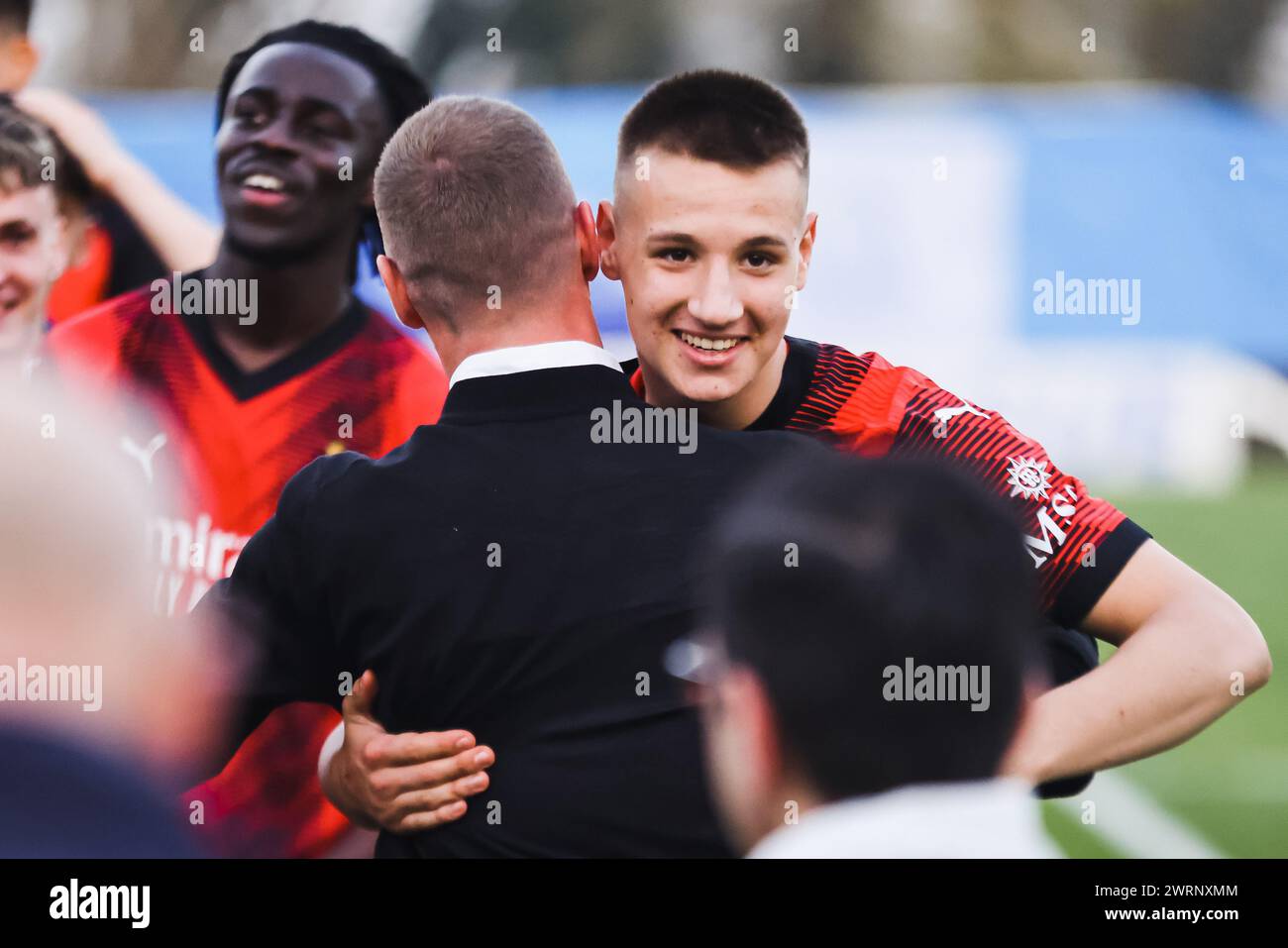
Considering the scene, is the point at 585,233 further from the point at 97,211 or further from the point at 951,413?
the point at 97,211

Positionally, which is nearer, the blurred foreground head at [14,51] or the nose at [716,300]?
the nose at [716,300]

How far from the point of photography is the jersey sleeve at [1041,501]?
265cm

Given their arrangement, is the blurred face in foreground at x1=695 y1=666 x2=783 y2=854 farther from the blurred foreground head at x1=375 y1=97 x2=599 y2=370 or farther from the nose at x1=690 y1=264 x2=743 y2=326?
the nose at x1=690 y1=264 x2=743 y2=326

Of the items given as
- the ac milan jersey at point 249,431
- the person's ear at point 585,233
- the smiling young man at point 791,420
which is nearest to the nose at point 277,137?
the ac milan jersey at point 249,431

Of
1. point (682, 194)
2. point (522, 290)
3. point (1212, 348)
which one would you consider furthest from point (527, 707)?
point (1212, 348)

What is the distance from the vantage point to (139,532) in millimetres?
2816

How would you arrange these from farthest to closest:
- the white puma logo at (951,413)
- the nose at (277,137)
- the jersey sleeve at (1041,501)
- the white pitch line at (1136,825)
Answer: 1. the white pitch line at (1136,825)
2. the nose at (277,137)
3. the white puma logo at (951,413)
4. the jersey sleeve at (1041,501)

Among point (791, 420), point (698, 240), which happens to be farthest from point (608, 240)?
point (791, 420)

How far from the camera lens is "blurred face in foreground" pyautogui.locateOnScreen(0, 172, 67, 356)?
11.6 feet

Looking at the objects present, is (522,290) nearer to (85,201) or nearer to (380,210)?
(380,210)

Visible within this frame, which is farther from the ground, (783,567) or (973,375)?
(973,375)

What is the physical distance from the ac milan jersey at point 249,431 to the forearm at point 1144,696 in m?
1.61

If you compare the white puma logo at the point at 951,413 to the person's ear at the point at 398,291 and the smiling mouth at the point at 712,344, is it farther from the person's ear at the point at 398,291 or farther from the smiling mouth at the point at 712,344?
the person's ear at the point at 398,291

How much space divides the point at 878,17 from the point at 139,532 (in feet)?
60.4
